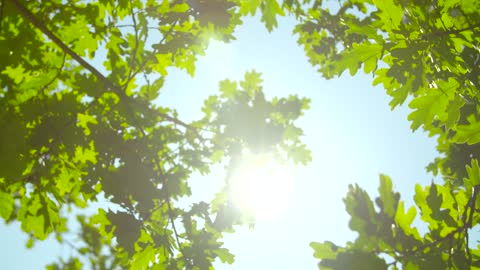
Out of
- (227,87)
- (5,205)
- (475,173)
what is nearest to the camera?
(475,173)

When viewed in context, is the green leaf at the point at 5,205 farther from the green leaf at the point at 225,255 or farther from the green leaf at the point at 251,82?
the green leaf at the point at 251,82

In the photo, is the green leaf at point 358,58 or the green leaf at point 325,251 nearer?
the green leaf at point 325,251

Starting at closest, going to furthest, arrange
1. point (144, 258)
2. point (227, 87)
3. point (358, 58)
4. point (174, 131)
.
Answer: point (358, 58)
point (144, 258)
point (174, 131)
point (227, 87)

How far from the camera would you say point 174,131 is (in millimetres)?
5215

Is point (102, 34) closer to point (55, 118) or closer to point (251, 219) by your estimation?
point (55, 118)

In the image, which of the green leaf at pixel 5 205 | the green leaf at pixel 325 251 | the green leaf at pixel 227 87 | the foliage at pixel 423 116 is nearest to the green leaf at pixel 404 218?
the foliage at pixel 423 116

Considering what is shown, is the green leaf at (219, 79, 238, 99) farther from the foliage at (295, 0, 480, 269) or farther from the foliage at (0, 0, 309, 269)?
the foliage at (295, 0, 480, 269)

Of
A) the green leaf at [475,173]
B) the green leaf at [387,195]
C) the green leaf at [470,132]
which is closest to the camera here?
the green leaf at [387,195]

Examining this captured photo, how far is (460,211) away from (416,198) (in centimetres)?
31

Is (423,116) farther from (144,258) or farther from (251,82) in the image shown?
(251,82)

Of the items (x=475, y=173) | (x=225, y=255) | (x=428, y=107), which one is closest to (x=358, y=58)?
(x=428, y=107)

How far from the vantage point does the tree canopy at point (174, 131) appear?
161 centimetres

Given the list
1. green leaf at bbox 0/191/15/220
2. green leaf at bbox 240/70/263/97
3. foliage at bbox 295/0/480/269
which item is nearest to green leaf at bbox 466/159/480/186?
foliage at bbox 295/0/480/269

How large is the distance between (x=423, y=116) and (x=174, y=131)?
380cm
